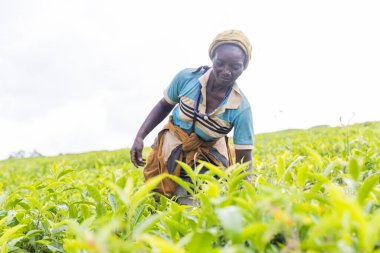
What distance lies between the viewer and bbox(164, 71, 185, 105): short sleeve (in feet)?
9.88

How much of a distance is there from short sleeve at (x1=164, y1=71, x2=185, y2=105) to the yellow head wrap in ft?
1.20

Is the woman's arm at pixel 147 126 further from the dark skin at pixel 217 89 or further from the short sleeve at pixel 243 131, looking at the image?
the short sleeve at pixel 243 131

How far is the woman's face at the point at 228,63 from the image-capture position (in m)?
2.56

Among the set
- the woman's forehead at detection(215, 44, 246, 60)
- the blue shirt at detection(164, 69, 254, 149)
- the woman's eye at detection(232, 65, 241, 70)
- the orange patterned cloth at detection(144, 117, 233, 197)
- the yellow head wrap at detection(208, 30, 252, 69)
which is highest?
the yellow head wrap at detection(208, 30, 252, 69)

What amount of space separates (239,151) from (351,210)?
194 centimetres

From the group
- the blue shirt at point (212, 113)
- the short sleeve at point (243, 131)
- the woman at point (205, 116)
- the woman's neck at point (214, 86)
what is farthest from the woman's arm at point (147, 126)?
the short sleeve at point (243, 131)

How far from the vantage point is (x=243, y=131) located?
8.93 feet

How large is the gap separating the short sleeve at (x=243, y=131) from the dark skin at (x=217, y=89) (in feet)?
0.16

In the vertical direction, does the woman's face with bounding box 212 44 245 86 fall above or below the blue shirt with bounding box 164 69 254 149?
above

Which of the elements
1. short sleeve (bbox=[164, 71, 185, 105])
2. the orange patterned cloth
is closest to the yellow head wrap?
short sleeve (bbox=[164, 71, 185, 105])

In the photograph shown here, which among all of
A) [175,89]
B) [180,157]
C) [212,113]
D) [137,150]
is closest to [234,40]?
[212,113]

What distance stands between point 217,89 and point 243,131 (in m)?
0.34

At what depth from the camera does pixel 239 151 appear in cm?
274

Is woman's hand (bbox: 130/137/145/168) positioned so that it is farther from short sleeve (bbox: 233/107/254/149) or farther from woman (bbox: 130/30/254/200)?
short sleeve (bbox: 233/107/254/149)
